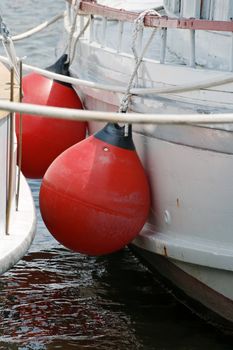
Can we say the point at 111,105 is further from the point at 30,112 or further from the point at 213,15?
the point at 30,112

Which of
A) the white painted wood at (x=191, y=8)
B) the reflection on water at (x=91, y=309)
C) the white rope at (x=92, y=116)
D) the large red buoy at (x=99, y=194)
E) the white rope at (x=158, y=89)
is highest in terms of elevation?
the white painted wood at (x=191, y=8)

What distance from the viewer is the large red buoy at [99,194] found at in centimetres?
739

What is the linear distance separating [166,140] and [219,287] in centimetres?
104

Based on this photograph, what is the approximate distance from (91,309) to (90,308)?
18mm

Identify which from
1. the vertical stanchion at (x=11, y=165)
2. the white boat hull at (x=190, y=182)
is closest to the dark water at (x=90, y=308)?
the white boat hull at (x=190, y=182)

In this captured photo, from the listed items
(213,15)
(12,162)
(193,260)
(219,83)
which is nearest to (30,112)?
(12,162)

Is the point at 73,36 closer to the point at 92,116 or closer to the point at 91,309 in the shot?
the point at 91,309

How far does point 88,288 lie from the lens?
8.80 meters

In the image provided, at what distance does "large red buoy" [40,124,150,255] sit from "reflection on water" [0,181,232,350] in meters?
0.73

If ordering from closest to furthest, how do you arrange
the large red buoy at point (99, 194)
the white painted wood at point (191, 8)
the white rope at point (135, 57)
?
the large red buoy at point (99, 194), the white rope at point (135, 57), the white painted wood at point (191, 8)

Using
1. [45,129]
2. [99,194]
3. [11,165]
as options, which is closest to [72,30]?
[45,129]

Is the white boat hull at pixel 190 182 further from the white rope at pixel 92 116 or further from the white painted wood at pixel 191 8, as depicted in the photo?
the white rope at pixel 92 116

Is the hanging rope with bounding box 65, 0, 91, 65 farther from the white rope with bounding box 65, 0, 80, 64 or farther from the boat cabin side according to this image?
the boat cabin side

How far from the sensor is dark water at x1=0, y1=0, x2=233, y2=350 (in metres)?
7.89
